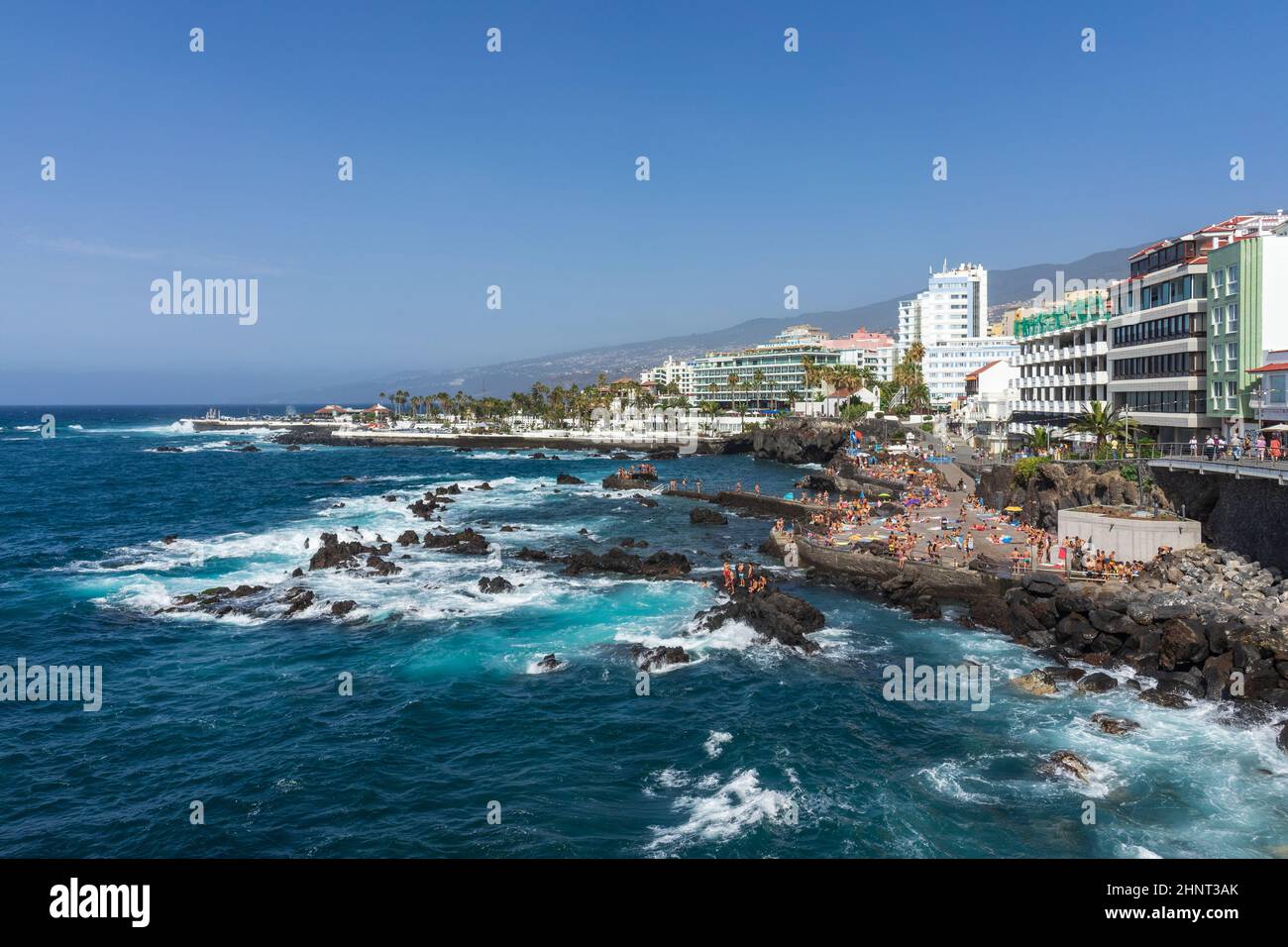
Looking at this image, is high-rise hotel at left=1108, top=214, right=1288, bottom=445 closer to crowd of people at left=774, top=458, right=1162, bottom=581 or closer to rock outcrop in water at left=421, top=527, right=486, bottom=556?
crowd of people at left=774, top=458, right=1162, bottom=581

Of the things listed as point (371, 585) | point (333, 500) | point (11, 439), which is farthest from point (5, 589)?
point (11, 439)

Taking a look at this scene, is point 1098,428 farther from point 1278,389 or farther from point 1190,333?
point 1278,389

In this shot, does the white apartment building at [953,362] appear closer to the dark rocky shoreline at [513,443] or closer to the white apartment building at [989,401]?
the white apartment building at [989,401]

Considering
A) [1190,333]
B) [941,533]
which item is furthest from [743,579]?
[1190,333]

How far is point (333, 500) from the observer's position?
272 ft

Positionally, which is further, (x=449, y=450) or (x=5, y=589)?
(x=449, y=450)

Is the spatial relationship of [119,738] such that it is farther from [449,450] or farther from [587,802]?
[449,450]

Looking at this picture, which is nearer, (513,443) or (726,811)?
(726,811)

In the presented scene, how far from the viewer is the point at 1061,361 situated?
66.8 meters

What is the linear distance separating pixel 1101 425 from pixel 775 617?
28.0 meters

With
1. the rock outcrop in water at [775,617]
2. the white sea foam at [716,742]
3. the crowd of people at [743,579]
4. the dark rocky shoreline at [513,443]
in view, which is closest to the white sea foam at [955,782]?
the white sea foam at [716,742]

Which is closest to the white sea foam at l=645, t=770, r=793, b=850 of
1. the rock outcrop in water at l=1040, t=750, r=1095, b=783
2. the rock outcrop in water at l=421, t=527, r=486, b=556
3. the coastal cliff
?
the rock outcrop in water at l=1040, t=750, r=1095, b=783

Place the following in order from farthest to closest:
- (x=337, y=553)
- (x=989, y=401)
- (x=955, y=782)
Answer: (x=989, y=401), (x=337, y=553), (x=955, y=782)
